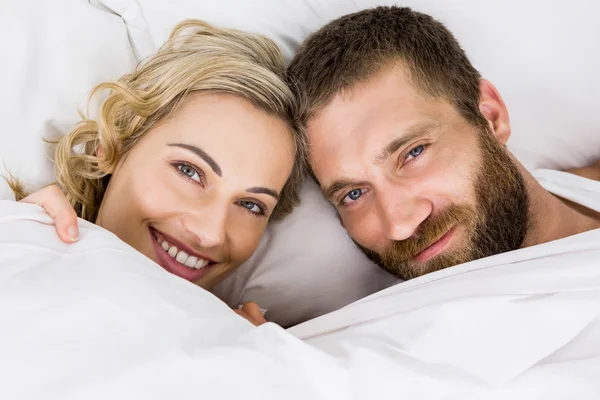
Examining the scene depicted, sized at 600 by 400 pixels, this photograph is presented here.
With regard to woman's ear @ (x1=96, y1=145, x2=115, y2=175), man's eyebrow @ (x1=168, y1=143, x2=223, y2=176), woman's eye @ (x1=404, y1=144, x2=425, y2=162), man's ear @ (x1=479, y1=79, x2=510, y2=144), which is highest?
man's ear @ (x1=479, y1=79, x2=510, y2=144)

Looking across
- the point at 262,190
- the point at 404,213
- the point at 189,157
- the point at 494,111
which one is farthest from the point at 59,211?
the point at 494,111

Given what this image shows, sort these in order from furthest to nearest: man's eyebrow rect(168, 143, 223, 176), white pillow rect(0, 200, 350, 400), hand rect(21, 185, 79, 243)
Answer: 1. man's eyebrow rect(168, 143, 223, 176)
2. hand rect(21, 185, 79, 243)
3. white pillow rect(0, 200, 350, 400)

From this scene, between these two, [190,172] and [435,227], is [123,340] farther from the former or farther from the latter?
[435,227]

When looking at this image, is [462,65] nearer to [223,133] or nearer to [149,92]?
[223,133]

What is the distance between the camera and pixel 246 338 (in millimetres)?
808

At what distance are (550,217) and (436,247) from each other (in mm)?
385

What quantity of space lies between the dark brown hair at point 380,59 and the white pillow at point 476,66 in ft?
0.60

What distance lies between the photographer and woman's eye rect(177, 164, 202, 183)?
120cm

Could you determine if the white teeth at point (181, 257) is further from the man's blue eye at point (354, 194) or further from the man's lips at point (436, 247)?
the man's lips at point (436, 247)

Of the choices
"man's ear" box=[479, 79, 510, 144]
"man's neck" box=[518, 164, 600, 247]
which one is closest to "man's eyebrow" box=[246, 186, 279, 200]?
"man's ear" box=[479, 79, 510, 144]

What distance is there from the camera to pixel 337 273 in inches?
57.3

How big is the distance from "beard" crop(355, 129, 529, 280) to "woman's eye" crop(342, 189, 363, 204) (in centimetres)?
14

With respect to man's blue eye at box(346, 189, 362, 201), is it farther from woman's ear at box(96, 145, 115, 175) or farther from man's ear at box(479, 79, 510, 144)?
woman's ear at box(96, 145, 115, 175)

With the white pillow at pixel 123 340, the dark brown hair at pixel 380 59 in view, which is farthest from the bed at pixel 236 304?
the dark brown hair at pixel 380 59
